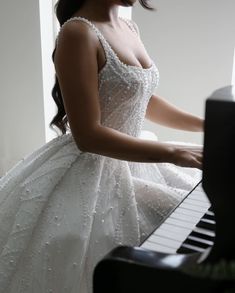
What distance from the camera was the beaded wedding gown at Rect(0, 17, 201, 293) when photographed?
0.99m

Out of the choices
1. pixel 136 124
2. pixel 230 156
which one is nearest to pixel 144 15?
pixel 136 124

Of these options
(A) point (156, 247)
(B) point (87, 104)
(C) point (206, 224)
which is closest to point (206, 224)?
(C) point (206, 224)

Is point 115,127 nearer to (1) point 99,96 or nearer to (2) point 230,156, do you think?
(1) point 99,96

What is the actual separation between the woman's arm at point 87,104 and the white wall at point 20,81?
1223 millimetres

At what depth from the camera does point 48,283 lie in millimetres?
1006

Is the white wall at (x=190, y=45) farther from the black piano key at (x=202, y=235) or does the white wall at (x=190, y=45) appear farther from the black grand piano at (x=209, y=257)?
the black grand piano at (x=209, y=257)

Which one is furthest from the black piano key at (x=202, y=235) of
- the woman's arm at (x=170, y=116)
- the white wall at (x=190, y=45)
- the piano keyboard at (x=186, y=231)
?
the white wall at (x=190, y=45)

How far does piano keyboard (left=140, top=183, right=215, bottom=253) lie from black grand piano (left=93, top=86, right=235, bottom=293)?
0.17m

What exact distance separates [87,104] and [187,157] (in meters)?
0.25

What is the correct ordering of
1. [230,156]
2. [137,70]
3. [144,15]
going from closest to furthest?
[230,156], [137,70], [144,15]

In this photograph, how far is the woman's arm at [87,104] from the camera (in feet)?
3.30

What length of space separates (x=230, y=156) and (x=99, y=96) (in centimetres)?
63

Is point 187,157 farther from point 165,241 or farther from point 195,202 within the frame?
point 165,241

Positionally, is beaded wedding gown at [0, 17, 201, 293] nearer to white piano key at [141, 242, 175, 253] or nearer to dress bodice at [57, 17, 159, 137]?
dress bodice at [57, 17, 159, 137]
